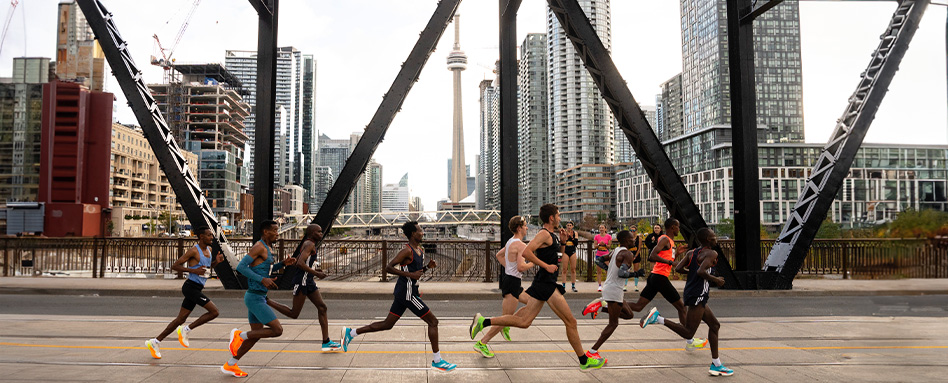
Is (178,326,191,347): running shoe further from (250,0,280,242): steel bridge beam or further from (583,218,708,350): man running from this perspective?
(250,0,280,242): steel bridge beam

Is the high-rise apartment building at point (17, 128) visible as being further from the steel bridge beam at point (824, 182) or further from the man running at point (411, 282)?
the steel bridge beam at point (824, 182)

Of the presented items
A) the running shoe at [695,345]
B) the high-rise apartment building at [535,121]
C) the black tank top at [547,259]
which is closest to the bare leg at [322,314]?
the black tank top at [547,259]

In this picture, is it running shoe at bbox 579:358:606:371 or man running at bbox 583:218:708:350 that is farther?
man running at bbox 583:218:708:350

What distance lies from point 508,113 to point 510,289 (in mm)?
7760

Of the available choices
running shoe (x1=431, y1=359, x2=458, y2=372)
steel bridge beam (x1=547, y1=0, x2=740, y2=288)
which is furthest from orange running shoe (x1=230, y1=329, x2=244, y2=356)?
steel bridge beam (x1=547, y1=0, x2=740, y2=288)

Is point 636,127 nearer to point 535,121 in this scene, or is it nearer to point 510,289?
point 510,289

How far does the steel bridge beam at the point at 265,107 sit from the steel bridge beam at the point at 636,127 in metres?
7.12

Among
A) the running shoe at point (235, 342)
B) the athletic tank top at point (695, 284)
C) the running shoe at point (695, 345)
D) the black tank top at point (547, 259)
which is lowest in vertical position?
the running shoe at point (695, 345)

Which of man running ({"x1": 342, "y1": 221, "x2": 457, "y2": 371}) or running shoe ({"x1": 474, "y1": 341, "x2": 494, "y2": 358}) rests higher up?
man running ({"x1": 342, "y1": 221, "x2": 457, "y2": 371})

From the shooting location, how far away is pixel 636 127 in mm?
13734

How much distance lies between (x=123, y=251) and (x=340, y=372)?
51.7ft

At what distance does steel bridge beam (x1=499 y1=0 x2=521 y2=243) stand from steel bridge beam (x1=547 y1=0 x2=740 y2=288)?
4.78ft

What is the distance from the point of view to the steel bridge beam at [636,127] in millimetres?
13648

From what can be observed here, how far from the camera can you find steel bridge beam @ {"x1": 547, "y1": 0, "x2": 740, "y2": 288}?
13648 mm
